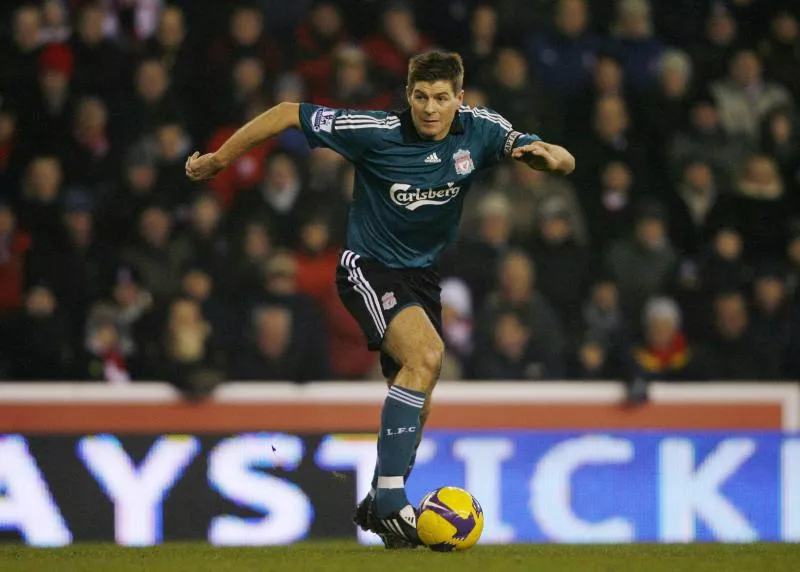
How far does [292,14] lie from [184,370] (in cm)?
347

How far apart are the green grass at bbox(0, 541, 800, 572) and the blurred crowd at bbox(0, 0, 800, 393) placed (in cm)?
280

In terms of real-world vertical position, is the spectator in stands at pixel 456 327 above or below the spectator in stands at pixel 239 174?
below

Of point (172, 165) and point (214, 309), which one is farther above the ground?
point (172, 165)

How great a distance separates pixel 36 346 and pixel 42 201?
109 centimetres

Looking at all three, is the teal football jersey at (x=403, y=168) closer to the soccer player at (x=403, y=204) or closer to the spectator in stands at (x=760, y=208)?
the soccer player at (x=403, y=204)

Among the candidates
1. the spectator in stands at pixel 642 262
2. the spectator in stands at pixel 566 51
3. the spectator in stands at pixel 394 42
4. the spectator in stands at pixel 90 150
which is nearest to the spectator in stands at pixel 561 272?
the spectator in stands at pixel 642 262

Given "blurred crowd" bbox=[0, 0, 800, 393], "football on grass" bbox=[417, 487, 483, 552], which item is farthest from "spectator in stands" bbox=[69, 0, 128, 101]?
"football on grass" bbox=[417, 487, 483, 552]

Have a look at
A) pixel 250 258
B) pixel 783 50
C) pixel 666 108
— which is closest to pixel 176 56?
pixel 250 258

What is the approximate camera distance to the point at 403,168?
253 inches

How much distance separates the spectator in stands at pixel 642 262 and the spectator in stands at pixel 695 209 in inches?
14.9

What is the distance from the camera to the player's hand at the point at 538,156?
613cm

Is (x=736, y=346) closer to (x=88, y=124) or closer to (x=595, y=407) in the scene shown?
(x=595, y=407)

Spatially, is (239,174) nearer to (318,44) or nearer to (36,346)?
(318,44)

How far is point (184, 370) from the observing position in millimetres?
9266
